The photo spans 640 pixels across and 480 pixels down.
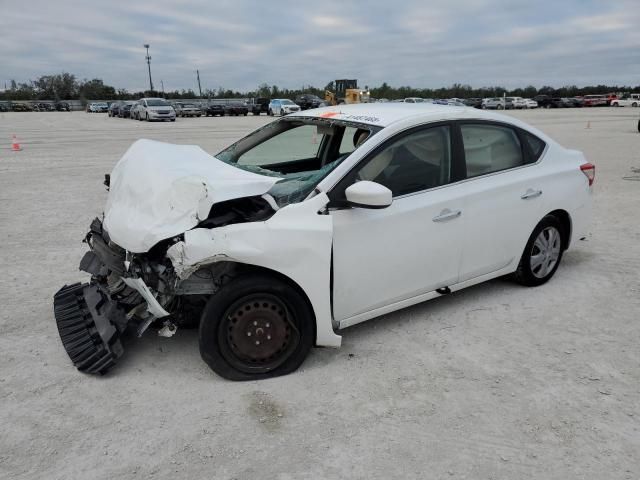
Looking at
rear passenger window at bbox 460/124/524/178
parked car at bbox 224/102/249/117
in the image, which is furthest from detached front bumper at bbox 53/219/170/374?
parked car at bbox 224/102/249/117

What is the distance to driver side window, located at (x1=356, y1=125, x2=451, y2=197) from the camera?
3469 millimetres

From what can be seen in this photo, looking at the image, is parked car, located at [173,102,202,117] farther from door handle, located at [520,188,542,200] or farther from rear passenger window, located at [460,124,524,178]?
door handle, located at [520,188,542,200]

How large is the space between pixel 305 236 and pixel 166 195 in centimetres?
88

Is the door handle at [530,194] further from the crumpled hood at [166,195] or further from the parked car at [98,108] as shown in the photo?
the parked car at [98,108]

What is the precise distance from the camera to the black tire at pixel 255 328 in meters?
3.03

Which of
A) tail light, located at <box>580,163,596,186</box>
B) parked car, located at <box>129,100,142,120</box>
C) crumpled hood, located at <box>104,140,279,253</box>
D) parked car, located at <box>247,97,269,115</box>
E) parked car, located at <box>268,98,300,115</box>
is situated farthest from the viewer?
parked car, located at <box>247,97,269,115</box>

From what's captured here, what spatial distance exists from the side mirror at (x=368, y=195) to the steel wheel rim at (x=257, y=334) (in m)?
0.78

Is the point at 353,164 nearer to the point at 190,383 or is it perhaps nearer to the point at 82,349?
the point at 190,383

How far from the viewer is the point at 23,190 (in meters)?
9.23

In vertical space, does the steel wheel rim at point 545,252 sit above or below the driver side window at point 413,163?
below

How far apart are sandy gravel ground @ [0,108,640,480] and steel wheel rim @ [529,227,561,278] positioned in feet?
0.69

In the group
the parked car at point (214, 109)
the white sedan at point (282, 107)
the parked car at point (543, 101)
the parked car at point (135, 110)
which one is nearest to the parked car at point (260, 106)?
the white sedan at point (282, 107)

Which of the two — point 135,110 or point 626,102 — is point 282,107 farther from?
point 626,102

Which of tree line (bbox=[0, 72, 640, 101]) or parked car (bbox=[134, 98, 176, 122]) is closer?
parked car (bbox=[134, 98, 176, 122])
